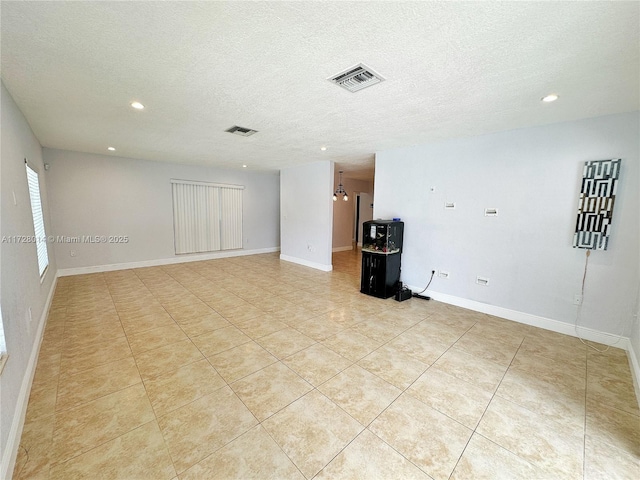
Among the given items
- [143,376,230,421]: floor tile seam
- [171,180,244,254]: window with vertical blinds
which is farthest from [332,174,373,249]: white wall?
[143,376,230,421]: floor tile seam

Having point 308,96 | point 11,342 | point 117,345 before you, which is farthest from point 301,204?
point 11,342

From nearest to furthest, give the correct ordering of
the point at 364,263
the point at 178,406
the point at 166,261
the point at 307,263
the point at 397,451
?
the point at 397,451
the point at 178,406
the point at 364,263
the point at 166,261
the point at 307,263

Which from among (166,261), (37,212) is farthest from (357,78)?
(166,261)

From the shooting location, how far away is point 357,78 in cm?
214

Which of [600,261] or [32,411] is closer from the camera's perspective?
[32,411]

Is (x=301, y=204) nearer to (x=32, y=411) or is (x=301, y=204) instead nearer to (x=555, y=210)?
(x=555, y=210)

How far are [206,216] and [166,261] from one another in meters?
1.59

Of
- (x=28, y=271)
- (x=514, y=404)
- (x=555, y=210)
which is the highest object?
(x=555, y=210)

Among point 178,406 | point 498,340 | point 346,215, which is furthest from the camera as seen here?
point 346,215

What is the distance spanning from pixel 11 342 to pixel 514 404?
3828 mm

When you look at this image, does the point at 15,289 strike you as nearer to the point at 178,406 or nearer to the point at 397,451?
the point at 178,406

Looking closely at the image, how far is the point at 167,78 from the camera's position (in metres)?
2.19

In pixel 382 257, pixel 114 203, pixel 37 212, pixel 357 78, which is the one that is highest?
pixel 357 78

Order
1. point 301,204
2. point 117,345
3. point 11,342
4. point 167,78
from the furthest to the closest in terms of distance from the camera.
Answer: point 301,204, point 117,345, point 167,78, point 11,342
